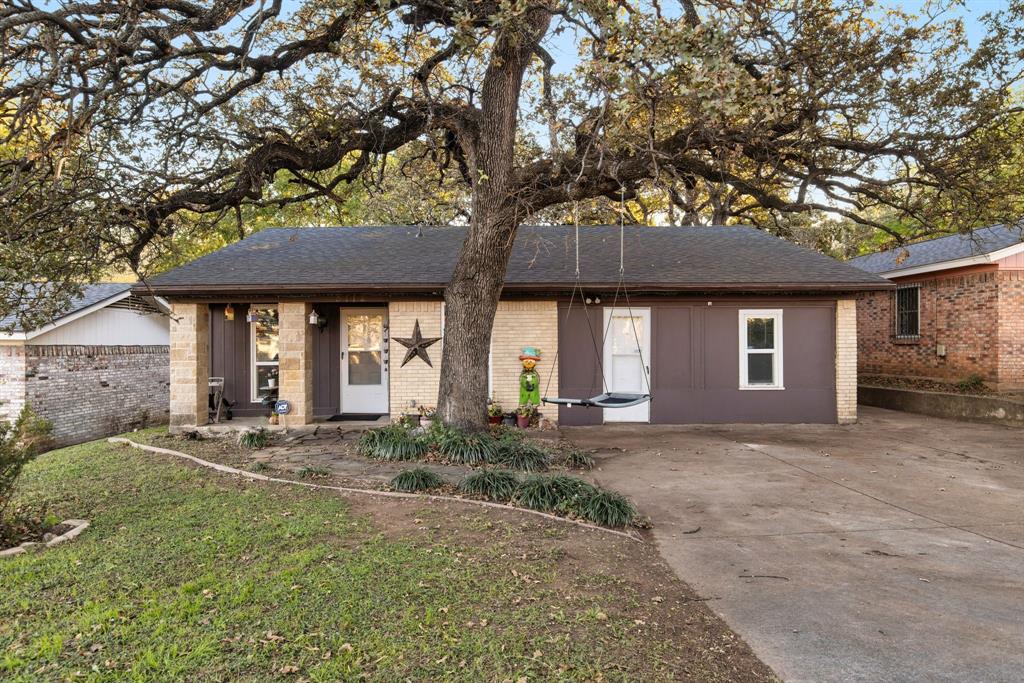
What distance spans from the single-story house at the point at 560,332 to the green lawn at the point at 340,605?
18.5 ft

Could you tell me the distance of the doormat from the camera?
1124cm

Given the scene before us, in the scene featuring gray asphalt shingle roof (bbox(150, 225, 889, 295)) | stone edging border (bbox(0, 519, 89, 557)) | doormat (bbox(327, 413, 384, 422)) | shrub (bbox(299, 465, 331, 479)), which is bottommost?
stone edging border (bbox(0, 519, 89, 557))

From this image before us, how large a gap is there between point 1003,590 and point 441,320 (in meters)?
8.68

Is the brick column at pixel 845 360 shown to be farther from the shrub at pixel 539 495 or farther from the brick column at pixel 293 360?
the brick column at pixel 293 360

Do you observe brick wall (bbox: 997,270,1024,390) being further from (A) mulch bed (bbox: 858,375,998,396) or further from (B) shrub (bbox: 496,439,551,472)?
(B) shrub (bbox: 496,439,551,472)

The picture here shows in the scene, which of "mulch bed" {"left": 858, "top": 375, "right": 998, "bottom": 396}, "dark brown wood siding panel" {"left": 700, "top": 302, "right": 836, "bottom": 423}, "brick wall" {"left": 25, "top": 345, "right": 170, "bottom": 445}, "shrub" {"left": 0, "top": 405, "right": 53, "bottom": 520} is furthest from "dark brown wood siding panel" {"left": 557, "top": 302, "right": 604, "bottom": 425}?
"brick wall" {"left": 25, "top": 345, "right": 170, "bottom": 445}

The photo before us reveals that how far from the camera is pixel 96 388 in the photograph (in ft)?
46.1

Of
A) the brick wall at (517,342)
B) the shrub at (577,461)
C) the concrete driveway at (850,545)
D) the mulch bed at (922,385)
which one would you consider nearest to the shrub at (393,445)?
the shrub at (577,461)

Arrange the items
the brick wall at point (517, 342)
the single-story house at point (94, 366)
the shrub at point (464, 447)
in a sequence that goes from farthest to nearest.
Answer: the single-story house at point (94, 366) → the brick wall at point (517, 342) → the shrub at point (464, 447)

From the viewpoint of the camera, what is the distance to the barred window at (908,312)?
14648 mm

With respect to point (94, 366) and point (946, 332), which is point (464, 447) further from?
point (946, 332)

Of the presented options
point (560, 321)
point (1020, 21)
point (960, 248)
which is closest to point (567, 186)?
point (560, 321)

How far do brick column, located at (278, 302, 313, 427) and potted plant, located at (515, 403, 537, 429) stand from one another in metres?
4.04

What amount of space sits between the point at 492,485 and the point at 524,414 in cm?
462
